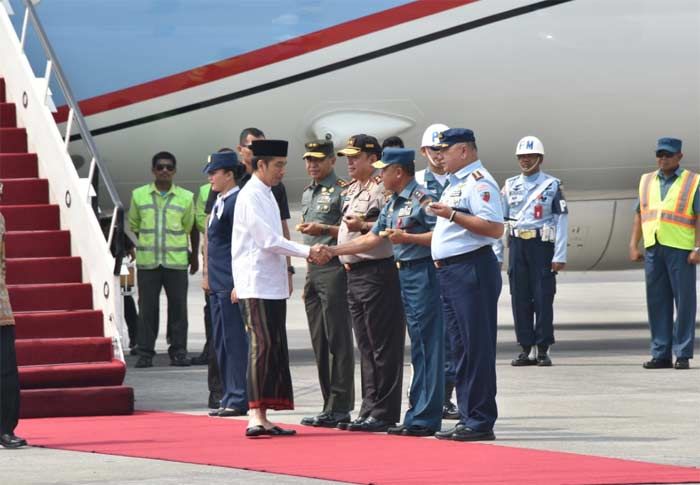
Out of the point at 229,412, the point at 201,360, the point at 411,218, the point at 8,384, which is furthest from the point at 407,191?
the point at 201,360

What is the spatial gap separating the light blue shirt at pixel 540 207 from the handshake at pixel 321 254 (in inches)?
155

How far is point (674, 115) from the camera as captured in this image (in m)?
13.1

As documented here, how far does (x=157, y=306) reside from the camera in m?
13.0

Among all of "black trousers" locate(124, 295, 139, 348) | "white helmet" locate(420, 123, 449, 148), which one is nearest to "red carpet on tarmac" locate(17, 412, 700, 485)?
"white helmet" locate(420, 123, 449, 148)

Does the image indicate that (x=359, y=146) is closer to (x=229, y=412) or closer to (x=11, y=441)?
(x=229, y=412)

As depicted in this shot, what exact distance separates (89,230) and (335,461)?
3.54 m

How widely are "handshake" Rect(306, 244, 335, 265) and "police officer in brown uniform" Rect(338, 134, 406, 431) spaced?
171 mm

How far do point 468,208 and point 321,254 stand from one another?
0.91m

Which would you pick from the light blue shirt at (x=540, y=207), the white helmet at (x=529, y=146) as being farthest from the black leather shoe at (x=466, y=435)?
the white helmet at (x=529, y=146)

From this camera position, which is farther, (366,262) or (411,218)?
(366,262)

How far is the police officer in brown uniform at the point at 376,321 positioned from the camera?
28.7 ft

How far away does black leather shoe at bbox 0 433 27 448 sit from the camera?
26.5 ft

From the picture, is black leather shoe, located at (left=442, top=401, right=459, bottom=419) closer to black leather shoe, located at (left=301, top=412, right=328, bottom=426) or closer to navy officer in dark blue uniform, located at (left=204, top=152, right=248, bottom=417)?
black leather shoe, located at (left=301, top=412, right=328, bottom=426)

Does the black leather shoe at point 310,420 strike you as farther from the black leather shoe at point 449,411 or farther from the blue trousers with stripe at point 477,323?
the blue trousers with stripe at point 477,323
